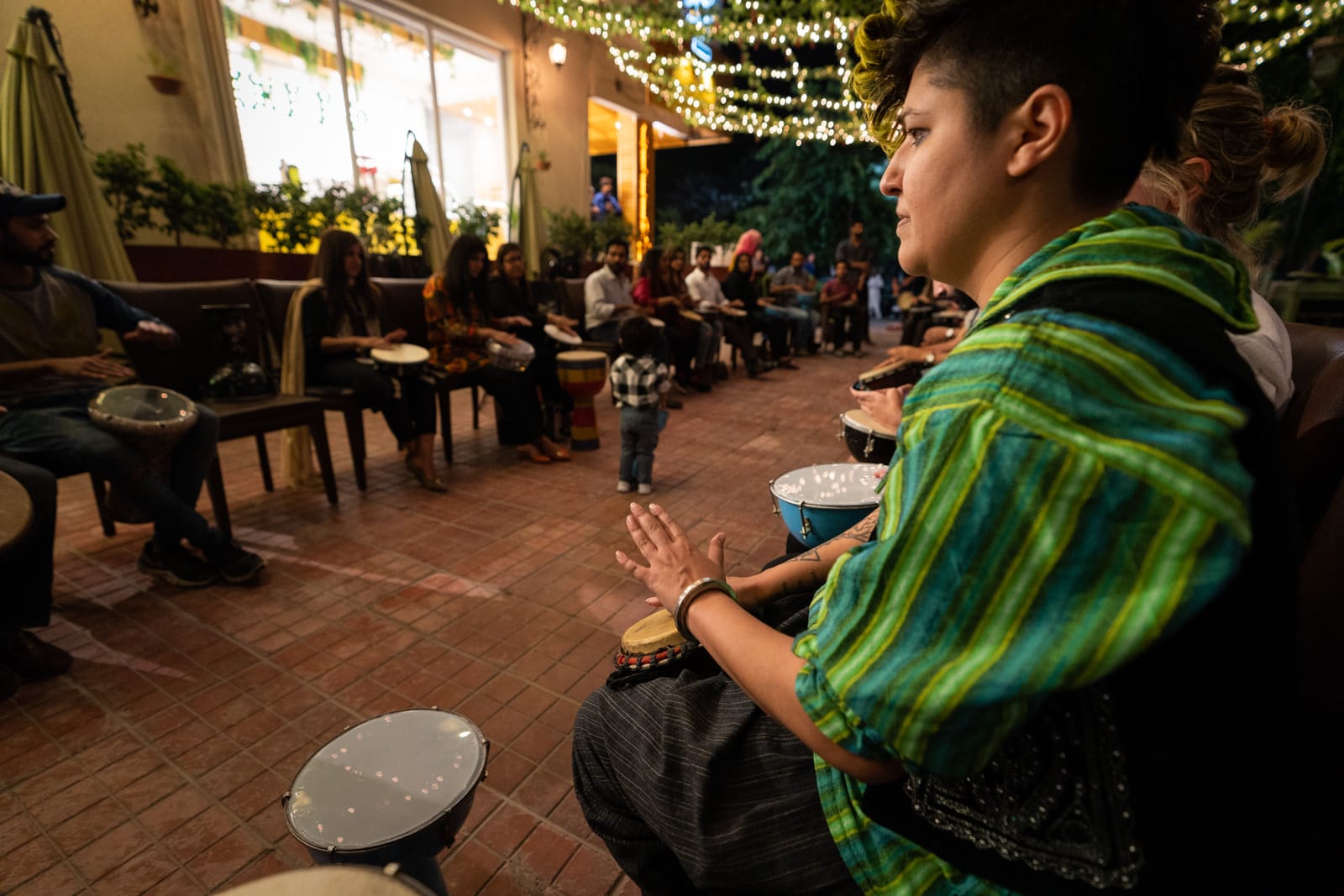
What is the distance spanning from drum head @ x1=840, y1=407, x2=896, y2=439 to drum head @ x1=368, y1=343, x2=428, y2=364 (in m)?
Answer: 2.84

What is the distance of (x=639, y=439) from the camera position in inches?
172

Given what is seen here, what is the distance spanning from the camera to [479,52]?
34.9 ft

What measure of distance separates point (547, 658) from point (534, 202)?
8.02 metres

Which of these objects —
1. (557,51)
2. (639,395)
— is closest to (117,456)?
(639,395)

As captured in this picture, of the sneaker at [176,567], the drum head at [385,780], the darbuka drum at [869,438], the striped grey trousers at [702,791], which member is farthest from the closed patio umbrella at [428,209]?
the striped grey trousers at [702,791]

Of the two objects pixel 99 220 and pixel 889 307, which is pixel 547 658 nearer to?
pixel 99 220

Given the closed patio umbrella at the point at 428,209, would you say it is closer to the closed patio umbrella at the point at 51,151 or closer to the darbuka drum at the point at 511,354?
the closed patio umbrella at the point at 51,151

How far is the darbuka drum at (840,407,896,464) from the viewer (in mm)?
2701

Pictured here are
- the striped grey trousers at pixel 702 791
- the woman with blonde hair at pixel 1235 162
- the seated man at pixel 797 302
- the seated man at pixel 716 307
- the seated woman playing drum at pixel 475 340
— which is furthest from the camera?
the seated man at pixel 797 302

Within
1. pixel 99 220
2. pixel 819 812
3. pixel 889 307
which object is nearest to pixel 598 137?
pixel 889 307

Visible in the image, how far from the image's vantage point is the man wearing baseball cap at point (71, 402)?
8.96ft

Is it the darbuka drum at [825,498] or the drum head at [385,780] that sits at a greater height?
the darbuka drum at [825,498]

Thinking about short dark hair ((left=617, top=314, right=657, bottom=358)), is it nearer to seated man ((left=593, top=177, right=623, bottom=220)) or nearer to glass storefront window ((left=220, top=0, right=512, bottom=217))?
glass storefront window ((left=220, top=0, right=512, bottom=217))

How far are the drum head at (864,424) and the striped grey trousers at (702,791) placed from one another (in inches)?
60.3
